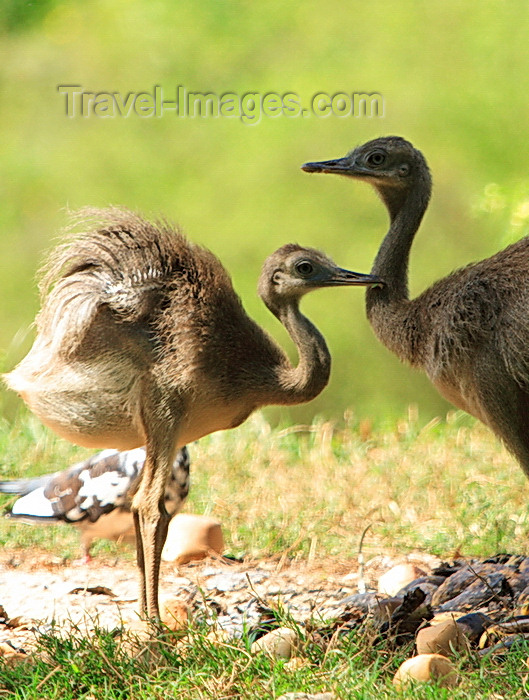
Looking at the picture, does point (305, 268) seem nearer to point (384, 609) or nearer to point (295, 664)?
point (384, 609)

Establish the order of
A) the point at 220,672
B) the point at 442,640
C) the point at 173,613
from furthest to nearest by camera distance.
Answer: the point at 173,613, the point at 442,640, the point at 220,672

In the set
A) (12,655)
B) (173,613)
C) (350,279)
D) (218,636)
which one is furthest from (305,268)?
(12,655)

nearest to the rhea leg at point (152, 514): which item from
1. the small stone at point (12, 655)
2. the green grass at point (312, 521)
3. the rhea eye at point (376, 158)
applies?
the green grass at point (312, 521)

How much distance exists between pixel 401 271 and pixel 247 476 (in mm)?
2351

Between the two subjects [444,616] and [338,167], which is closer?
[444,616]

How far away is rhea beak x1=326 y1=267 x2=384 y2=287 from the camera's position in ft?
16.0

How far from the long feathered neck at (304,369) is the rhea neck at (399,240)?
325mm

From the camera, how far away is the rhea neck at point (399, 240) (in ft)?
16.5

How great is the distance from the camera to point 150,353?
15.0 ft

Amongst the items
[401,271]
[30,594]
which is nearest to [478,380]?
[401,271]

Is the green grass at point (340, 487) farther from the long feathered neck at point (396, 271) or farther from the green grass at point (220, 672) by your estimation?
the green grass at point (220, 672)

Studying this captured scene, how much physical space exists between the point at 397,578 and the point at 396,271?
A: 55.3 inches

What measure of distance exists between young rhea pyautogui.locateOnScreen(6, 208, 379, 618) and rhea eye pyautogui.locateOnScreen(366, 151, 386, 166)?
1.78ft

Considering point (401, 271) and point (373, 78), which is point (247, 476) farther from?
point (373, 78)
